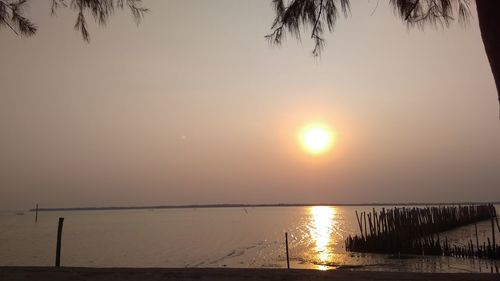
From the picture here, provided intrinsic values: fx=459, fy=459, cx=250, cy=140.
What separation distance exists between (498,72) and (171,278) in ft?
13.0

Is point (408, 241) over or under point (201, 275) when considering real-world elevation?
under

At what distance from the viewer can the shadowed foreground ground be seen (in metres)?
5.23

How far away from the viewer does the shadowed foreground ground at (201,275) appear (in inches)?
206

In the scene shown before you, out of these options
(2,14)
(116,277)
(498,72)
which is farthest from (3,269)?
(498,72)

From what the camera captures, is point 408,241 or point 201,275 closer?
point 201,275

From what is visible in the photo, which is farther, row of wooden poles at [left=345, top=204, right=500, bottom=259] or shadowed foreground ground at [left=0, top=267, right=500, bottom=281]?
row of wooden poles at [left=345, top=204, right=500, bottom=259]

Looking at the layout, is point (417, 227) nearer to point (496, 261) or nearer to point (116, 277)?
point (496, 261)

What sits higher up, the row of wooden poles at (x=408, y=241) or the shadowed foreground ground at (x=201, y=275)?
the shadowed foreground ground at (x=201, y=275)

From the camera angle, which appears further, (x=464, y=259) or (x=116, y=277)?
(x=464, y=259)

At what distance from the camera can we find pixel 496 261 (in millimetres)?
17562

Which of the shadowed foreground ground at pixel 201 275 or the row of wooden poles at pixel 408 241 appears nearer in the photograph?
the shadowed foreground ground at pixel 201 275

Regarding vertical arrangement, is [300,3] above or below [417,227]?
above

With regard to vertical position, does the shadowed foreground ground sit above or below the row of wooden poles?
above

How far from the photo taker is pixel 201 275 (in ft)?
17.9
